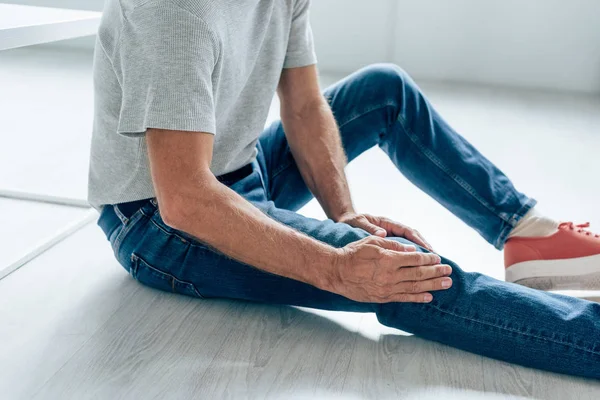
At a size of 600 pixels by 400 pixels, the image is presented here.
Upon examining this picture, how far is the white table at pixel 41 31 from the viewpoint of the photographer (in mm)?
1583

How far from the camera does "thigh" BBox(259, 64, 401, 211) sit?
167 cm

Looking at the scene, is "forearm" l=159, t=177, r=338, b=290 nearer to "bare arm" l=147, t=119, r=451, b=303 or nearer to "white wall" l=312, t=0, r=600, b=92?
→ "bare arm" l=147, t=119, r=451, b=303

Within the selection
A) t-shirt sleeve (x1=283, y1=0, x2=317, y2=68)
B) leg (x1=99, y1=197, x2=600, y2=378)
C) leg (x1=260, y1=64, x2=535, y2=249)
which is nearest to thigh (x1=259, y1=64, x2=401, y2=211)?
leg (x1=260, y1=64, x2=535, y2=249)

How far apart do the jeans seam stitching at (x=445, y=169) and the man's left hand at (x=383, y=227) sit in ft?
0.69

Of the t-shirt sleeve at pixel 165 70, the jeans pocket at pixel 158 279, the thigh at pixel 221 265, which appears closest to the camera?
the t-shirt sleeve at pixel 165 70

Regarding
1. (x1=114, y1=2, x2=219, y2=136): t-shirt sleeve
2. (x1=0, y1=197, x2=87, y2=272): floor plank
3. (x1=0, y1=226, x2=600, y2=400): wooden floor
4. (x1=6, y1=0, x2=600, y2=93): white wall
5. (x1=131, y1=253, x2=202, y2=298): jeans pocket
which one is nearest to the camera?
(x1=114, y1=2, x2=219, y2=136): t-shirt sleeve

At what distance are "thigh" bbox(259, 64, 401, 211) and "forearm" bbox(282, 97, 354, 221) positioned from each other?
45 millimetres

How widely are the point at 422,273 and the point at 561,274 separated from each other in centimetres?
43

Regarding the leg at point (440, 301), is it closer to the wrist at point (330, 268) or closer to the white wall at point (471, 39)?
the wrist at point (330, 268)

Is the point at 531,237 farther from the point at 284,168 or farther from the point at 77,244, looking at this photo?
the point at 77,244

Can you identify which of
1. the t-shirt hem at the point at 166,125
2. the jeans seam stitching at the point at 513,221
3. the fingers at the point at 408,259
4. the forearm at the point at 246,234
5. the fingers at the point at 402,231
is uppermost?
the t-shirt hem at the point at 166,125

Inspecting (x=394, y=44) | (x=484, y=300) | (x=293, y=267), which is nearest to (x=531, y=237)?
(x=484, y=300)

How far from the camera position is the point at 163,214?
1.21 m

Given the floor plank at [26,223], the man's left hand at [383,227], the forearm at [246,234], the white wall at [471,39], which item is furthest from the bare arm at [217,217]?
the white wall at [471,39]
